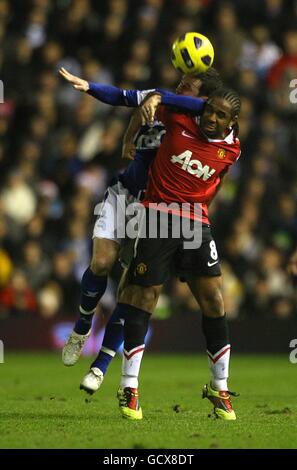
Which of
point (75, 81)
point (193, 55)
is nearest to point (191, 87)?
point (193, 55)

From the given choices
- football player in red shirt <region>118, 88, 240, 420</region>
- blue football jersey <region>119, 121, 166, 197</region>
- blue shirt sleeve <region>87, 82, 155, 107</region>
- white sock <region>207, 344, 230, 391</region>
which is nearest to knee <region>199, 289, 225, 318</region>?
football player in red shirt <region>118, 88, 240, 420</region>

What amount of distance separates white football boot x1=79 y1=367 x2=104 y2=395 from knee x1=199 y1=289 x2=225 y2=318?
3.30 feet

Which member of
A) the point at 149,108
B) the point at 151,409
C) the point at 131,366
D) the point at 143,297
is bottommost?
the point at 151,409

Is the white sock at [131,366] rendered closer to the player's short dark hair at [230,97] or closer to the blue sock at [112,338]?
the blue sock at [112,338]

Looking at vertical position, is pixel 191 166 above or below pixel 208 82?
below

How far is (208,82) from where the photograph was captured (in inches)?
350

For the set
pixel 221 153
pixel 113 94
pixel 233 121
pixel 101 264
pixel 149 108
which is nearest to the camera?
pixel 149 108

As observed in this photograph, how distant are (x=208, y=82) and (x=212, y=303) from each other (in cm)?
173

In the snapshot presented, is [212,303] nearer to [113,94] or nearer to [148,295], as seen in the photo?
[148,295]

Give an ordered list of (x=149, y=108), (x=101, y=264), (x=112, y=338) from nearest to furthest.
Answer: (x=149, y=108) < (x=101, y=264) < (x=112, y=338)

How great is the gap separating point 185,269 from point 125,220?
831mm

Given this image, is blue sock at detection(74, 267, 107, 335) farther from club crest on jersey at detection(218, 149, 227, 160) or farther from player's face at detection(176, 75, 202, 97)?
player's face at detection(176, 75, 202, 97)

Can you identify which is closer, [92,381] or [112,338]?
[92,381]

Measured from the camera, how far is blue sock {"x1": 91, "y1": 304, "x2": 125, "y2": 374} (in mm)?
9148
